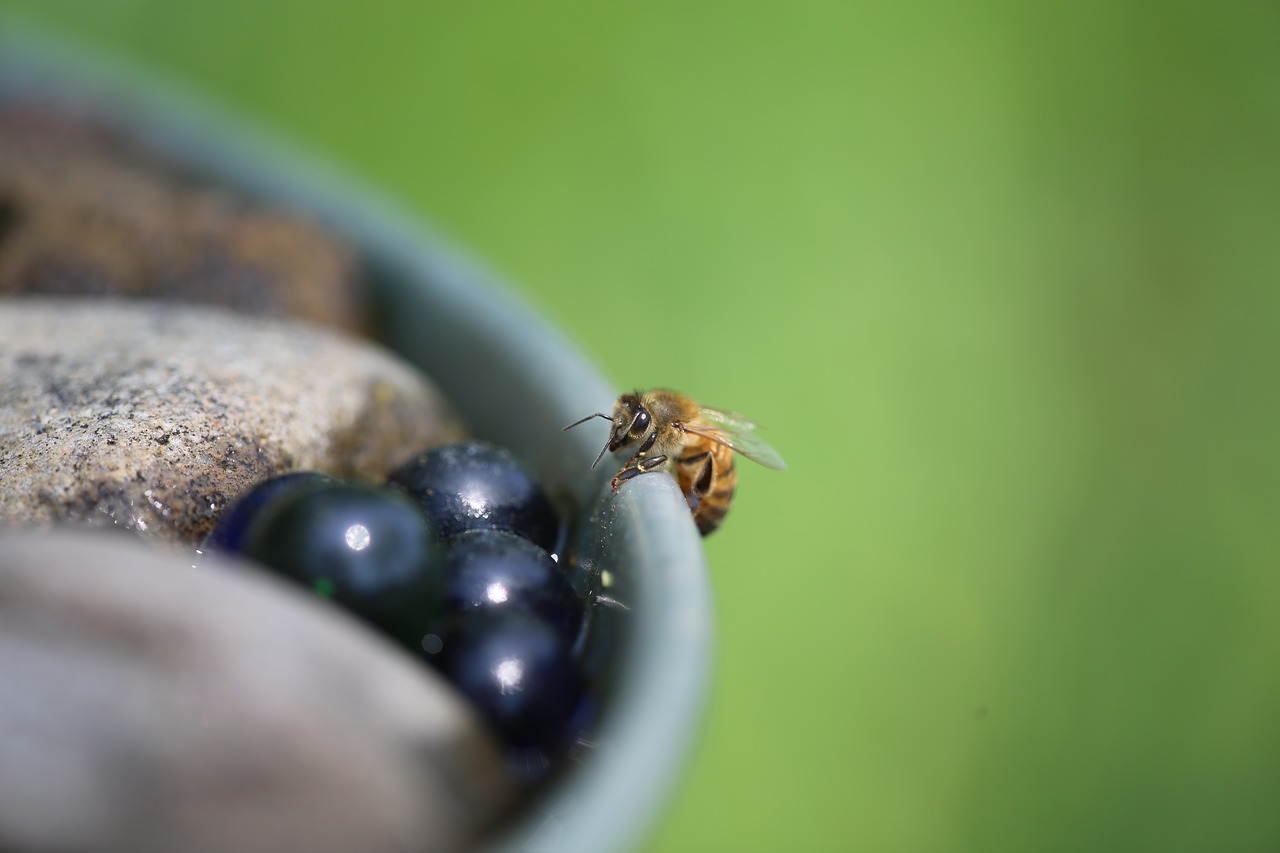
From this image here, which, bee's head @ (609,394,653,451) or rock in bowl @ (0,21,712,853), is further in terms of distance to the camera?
bee's head @ (609,394,653,451)

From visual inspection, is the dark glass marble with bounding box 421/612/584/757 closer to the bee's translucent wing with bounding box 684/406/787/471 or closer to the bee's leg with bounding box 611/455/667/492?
the bee's leg with bounding box 611/455/667/492

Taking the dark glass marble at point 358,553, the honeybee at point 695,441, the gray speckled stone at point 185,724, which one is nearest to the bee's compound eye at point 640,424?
the honeybee at point 695,441

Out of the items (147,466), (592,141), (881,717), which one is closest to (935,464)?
(881,717)

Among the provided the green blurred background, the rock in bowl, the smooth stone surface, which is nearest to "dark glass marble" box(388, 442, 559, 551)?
the rock in bowl

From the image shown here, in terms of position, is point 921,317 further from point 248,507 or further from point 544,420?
point 248,507

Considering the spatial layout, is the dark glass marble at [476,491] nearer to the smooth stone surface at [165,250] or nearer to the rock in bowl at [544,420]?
the rock in bowl at [544,420]

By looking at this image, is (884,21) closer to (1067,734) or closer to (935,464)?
(935,464)

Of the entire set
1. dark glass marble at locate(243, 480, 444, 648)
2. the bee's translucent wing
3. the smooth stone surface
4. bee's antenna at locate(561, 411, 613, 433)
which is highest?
the bee's translucent wing
